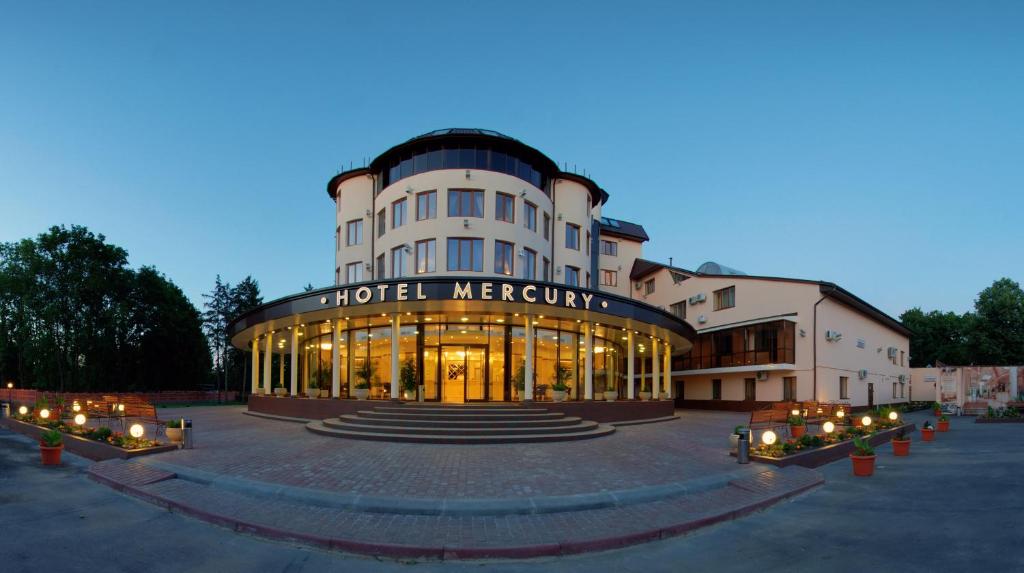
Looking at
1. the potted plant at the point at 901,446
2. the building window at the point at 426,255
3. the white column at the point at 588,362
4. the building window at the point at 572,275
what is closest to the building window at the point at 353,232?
the building window at the point at 426,255

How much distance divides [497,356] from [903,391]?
1535 inches

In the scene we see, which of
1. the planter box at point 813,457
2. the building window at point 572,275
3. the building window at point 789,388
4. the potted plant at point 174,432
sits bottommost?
the building window at point 789,388

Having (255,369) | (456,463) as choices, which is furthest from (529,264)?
(255,369)

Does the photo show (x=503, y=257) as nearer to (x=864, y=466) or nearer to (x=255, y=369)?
(x=255, y=369)

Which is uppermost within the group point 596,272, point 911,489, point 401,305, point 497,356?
point 596,272

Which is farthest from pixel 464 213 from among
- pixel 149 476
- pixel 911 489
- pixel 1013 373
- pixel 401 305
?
pixel 1013 373

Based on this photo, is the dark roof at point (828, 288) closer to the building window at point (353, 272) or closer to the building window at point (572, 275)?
the building window at point (572, 275)

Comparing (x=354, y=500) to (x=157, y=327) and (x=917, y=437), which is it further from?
(x=157, y=327)

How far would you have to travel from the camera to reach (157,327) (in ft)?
155

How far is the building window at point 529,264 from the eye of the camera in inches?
990

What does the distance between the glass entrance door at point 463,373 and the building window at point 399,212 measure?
7572 mm

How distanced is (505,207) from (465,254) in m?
3.11

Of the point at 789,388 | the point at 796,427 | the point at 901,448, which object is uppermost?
the point at 796,427

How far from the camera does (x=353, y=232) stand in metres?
29.0
